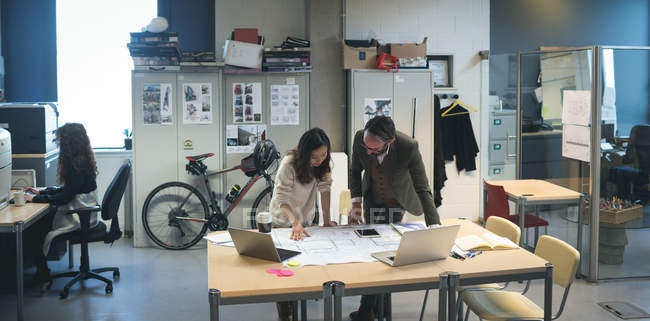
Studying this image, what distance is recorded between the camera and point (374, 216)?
150 inches

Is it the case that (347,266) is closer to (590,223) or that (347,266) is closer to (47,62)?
(590,223)

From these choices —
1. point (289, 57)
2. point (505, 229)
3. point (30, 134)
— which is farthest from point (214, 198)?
point (505, 229)

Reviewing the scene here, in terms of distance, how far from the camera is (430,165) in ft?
20.2

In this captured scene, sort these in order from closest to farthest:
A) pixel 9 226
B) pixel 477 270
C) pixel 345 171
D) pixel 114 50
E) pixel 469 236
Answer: pixel 477 270 → pixel 469 236 → pixel 9 226 → pixel 345 171 → pixel 114 50

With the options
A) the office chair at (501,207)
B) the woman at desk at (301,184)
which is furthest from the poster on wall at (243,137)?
the woman at desk at (301,184)

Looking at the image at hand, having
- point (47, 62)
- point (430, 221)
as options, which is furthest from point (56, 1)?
point (430, 221)

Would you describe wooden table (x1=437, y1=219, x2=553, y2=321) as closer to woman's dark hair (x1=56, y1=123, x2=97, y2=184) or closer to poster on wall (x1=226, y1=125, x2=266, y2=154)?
woman's dark hair (x1=56, y1=123, x2=97, y2=184)

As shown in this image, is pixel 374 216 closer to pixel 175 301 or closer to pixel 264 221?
pixel 264 221

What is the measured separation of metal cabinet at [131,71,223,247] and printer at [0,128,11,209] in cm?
152

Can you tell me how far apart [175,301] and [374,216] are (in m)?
1.68

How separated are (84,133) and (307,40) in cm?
248

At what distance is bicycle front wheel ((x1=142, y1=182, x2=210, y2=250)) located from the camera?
5.79 m

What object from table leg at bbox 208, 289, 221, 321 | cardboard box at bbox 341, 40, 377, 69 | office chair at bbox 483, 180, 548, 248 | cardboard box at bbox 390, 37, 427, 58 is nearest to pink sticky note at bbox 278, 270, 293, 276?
table leg at bbox 208, 289, 221, 321

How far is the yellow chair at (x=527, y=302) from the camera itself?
119 inches
